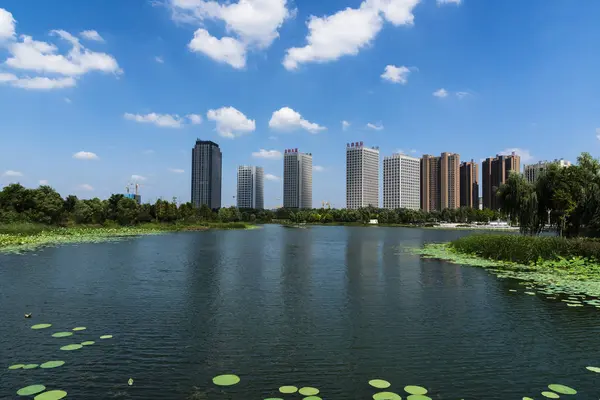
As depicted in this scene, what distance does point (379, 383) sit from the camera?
732 cm

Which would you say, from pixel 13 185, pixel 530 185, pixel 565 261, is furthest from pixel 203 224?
pixel 565 261

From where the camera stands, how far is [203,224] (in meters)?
97.8

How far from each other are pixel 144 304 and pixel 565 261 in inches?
900

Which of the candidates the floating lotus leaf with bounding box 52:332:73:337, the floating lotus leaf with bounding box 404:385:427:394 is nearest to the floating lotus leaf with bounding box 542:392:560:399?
the floating lotus leaf with bounding box 404:385:427:394

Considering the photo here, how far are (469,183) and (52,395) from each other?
8149 inches

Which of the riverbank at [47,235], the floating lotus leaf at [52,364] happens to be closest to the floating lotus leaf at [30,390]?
the floating lotus leaf at [52,364]

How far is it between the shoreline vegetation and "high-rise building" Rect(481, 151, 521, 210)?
13624cm

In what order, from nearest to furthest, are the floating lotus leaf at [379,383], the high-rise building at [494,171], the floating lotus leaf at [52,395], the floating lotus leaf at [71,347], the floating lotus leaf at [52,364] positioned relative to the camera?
the floating lotus leaf at [52,395] < the floating lotus leaf at [379,383] < the floating lotus leaf at [52,364] < the floating lotus leaf at [71,347] < the high-rise building at [494,171]

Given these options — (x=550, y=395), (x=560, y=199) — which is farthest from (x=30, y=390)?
(x=560, y=199)

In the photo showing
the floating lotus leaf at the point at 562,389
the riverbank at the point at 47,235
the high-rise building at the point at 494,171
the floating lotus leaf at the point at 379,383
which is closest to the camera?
the floating lotus leaf at the point at 562,389

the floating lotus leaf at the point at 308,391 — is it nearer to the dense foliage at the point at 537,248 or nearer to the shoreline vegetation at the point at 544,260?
the shoreline vegetation at the point at 544,260

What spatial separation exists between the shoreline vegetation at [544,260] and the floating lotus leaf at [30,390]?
17.3m

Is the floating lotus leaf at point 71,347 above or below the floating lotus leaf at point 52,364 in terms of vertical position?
below

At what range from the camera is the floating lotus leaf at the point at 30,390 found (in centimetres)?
667
